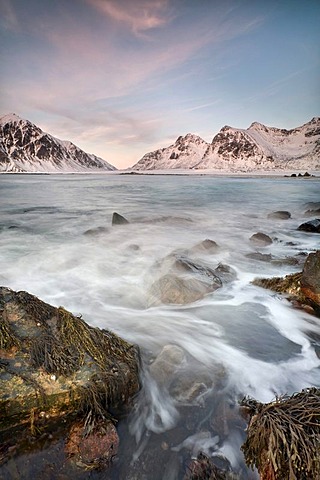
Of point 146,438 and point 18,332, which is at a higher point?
point 18,332

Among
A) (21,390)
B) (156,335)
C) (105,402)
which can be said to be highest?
(21,390)

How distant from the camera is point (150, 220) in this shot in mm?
15508

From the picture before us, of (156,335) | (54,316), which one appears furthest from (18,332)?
(156,335)

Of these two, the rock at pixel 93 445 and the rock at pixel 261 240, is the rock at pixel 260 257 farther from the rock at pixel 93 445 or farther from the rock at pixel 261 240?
the rock at pixel 93 445

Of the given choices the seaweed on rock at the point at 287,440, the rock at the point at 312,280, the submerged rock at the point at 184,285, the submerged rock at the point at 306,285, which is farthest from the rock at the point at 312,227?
the seaweed on rock at the point at 287,440

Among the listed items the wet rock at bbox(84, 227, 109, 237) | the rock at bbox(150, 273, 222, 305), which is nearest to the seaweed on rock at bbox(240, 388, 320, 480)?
the rock at bbox(150, 273, 222, 305)

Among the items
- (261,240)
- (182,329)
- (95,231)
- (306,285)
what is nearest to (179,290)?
(182,329)

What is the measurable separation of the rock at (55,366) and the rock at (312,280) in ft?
10.9

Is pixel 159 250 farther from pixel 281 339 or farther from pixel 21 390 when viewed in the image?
pixel 21 390

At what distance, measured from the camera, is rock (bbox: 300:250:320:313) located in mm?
4805

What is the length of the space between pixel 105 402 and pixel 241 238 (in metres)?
9.74

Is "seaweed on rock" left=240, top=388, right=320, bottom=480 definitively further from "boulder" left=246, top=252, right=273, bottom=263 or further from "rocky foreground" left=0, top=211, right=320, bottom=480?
"boulder" left=246, top=252, right=273, bottom=263

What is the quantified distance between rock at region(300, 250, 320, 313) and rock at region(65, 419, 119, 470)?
155 inches

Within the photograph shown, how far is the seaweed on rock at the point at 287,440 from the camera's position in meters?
1.98
